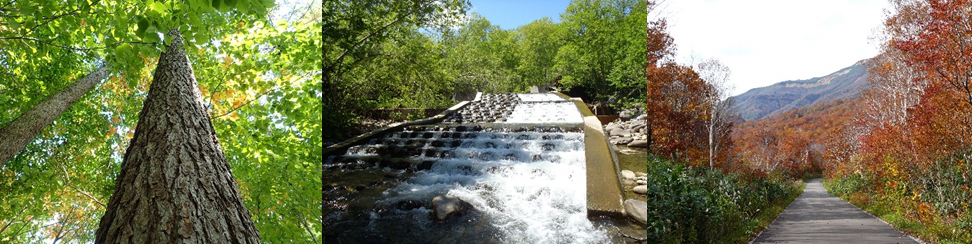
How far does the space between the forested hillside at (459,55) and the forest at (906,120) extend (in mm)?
431

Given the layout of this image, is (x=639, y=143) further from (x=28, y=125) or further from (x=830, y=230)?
(x=28, y=125)

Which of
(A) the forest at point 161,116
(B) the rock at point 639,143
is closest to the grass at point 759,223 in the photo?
(B) the rock at point 639,143

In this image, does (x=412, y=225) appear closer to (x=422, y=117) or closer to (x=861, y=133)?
(x=422, y=117)

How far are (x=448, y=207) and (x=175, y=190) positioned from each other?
3.34ft

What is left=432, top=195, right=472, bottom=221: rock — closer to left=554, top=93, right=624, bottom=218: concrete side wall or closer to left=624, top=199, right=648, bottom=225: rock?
left=554, top=93, right=624, bottom=218: concrete side wall

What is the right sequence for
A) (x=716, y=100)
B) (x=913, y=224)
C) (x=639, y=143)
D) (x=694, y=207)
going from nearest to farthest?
(x=639, y=143), (x=694, y=207), (x=913, y=224), (x=716, y=100)

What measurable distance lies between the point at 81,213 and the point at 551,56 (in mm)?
10098

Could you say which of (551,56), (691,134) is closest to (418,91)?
(551,56)

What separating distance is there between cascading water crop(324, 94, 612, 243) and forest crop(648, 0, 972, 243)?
65cm

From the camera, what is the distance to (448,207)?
1.52 meters

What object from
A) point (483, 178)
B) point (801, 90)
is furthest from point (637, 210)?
point (801, 90)

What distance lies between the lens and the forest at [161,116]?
67.1 inches

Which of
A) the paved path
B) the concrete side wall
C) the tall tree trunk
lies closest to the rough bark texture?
the concrete side wall

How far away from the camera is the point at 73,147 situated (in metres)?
6.64
